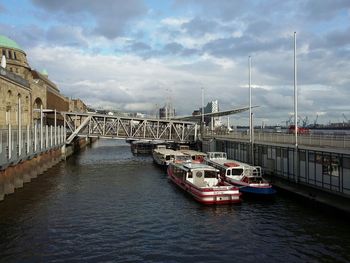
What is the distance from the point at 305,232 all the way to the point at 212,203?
38.3ft

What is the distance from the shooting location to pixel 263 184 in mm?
42500

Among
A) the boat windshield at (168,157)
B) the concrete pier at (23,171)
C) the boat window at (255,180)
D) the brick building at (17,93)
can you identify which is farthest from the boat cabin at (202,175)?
the boat windshield at (168,157)

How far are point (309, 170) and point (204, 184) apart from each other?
11474mm

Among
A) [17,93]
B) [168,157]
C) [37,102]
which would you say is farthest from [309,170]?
[37,102]

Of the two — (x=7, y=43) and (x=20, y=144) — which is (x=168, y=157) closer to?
(x=20, y=144)

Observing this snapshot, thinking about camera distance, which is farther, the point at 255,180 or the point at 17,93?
the point at 17,93

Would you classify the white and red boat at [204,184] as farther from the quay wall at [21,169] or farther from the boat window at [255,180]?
the quay wall at [21,169]

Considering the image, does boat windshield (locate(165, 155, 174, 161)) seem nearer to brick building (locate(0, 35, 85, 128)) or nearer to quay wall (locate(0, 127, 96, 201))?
quay wall (locate(0, 127, 96, 201))

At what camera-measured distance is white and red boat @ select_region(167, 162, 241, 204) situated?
39656 millimetres

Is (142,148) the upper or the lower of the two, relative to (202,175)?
upper

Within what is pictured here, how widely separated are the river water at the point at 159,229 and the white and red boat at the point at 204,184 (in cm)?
97

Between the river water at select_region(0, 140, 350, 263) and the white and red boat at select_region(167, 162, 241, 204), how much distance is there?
3.19ft

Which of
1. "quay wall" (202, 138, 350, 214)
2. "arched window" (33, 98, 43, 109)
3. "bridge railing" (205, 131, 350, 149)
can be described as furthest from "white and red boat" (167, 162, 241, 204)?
"arched window" (33, 98, 43, 109)

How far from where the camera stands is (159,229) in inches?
1231
